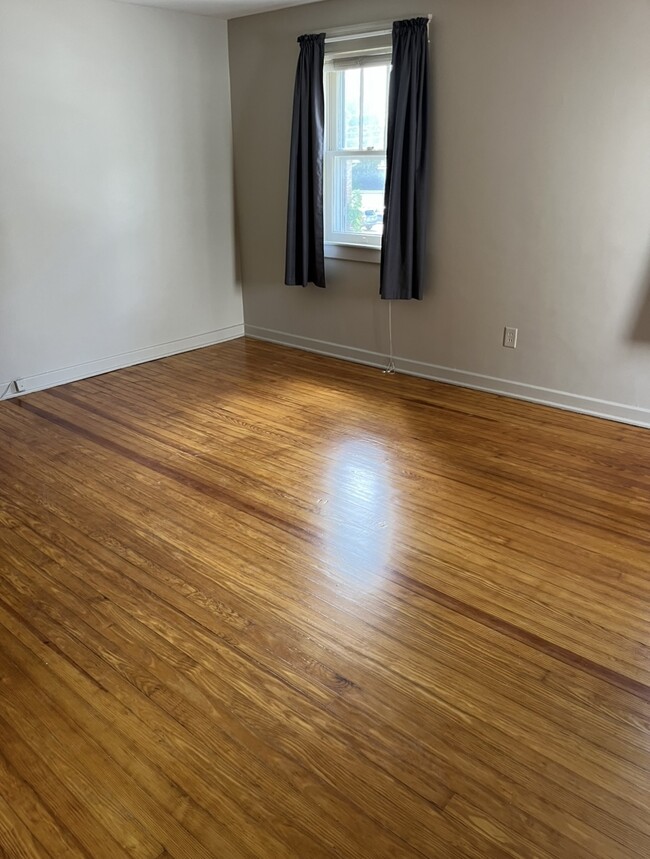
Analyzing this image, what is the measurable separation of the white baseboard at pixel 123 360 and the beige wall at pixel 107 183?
0.03ft

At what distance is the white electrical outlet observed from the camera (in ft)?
13.1

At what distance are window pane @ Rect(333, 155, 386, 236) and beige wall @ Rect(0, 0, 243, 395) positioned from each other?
101 centimetres

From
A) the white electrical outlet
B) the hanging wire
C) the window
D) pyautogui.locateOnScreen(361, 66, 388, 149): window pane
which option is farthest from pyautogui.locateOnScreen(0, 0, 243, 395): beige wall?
the white electrical outlet

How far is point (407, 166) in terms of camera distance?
13.1 feet

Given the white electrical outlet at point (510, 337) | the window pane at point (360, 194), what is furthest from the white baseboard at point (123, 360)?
the white electrical outlet at point (510, 337)

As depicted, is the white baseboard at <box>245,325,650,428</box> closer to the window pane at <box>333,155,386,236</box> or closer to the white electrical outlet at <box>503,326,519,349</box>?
the white electrical outlet at <box>503,326,519,349</box>

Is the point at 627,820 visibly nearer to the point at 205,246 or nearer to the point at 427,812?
the point at 427,812

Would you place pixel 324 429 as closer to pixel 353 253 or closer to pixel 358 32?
pixel 353 253

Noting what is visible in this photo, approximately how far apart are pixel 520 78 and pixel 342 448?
86.5 inches

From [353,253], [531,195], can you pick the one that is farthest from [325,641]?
[353,253]

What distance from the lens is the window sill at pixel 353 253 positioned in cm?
444

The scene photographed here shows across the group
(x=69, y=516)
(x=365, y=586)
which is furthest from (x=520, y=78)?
(x=69, y=516)

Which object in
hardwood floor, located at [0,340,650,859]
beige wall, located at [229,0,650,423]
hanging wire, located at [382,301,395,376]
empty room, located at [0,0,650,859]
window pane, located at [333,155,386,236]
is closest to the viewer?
hardwood floor, located at [0,340,650,859]

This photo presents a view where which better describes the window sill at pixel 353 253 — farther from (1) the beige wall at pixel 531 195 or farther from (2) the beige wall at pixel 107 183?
(2) the beige wall at pixel 107 183
